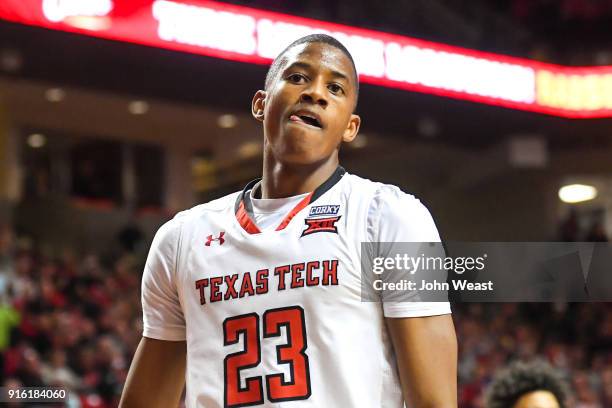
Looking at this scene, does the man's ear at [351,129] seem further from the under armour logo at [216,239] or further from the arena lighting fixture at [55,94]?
the arena lighting fixture at [55,94]

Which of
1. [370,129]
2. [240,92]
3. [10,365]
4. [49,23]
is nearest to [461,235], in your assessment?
[370,129]

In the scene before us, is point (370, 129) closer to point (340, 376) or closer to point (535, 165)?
point (535, 165)

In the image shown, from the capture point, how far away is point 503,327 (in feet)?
45.6

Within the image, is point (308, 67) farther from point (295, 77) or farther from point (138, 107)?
point (138, 107)

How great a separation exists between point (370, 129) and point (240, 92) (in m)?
2.46

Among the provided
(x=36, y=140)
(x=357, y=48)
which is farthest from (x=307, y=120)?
(x=36, y=140)

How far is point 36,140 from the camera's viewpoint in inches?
652

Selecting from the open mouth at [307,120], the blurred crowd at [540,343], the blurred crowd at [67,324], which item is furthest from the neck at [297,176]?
the blurred crowd at [540,343]

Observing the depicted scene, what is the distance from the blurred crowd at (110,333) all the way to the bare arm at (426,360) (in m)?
5.30

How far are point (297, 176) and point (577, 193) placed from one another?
16.0 m

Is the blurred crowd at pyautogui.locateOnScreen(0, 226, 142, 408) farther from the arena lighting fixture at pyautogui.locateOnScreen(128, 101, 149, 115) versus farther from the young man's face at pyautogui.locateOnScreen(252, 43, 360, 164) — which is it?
the young man's face at pyautogui.locateOnScreen(252, 43, 360, 164)

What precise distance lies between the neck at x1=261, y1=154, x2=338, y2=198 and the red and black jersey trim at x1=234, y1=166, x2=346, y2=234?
0.06ft

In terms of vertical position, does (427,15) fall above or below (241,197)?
above

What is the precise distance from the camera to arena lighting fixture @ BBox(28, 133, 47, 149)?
54.1 feet
